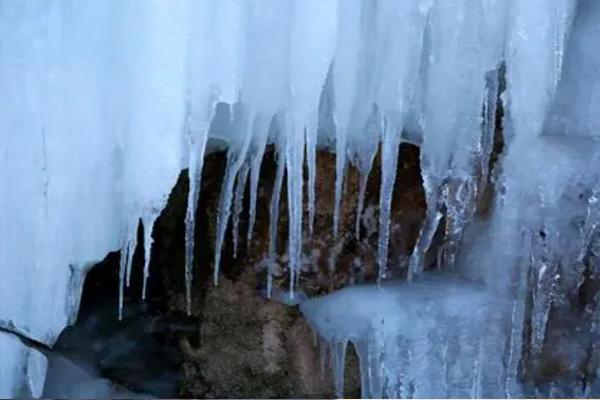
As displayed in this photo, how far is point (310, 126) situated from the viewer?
245 centimetres

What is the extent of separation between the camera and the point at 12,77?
8.14ft

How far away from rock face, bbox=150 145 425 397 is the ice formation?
0.13 meters

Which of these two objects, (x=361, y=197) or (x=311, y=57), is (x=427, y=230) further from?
(x=311, y=57)

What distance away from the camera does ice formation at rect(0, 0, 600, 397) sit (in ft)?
7.92

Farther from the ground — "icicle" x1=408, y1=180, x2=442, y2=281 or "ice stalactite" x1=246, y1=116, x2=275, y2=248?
"ice stalactite" x1=246, y1=116, x2=275, y2=248

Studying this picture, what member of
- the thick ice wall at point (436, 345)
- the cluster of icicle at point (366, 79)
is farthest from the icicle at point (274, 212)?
the thick ice wall at point (436, 345)

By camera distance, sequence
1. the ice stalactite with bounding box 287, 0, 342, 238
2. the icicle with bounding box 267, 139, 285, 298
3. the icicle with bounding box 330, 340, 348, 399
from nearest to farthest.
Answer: the ice stalactite with bounding box 287, 0, 342, 238 < the icicle with bounding box 267, 139, 285, 298 < the icicle with bounding box 330, 340, 348, 399

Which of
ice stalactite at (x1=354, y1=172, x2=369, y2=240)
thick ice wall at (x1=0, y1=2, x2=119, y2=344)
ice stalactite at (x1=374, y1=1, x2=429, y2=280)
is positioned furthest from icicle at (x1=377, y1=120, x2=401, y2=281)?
thick ice wall at (x1=0, y1=2, x2=119, y2=344)

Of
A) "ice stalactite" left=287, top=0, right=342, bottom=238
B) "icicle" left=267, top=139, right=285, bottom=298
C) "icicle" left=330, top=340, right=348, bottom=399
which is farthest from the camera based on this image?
"icicle" left=330, top=340, right=348, bottom=399

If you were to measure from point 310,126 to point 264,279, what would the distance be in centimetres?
Answer: 54

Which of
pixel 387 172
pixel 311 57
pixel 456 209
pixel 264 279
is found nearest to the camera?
pixel 311 57

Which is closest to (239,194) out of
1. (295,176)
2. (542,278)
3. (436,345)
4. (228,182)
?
(228,182)

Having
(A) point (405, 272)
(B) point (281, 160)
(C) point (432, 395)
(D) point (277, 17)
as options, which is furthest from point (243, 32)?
(C) point (432, 395)

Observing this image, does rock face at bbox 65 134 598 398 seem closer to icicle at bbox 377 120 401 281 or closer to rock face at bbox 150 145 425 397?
rock face at bbox 150 145 425 397
